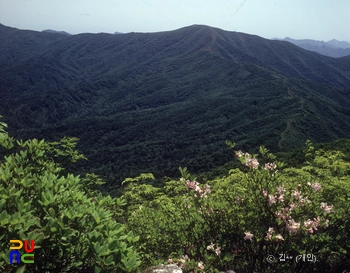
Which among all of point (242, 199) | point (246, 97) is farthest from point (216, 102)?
point (242, 199)

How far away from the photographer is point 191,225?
650cm

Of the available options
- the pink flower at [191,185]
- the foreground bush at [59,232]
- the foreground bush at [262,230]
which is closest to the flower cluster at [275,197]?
the foreground bush at [262,230]

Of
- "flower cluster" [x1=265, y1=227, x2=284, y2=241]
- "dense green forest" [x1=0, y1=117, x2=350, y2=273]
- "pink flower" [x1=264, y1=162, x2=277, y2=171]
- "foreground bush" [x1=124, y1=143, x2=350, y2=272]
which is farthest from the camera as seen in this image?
"pink flower" [x1=264, y1=162, x2=277, y2=171]

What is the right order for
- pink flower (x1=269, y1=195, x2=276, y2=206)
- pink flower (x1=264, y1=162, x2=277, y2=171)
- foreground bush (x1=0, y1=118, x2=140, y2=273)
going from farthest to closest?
pink flower (x1=264, y1=162, x2=277, y2=171) < pink flower (x1=269, y1=195, x2=276, y2=206) < foreground bush (x1=0, y1=118, x2=140, y2=273)

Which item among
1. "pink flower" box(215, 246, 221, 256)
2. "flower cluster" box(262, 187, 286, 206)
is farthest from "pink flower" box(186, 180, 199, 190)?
"flower cluster" box(262, 187, 286, 206)

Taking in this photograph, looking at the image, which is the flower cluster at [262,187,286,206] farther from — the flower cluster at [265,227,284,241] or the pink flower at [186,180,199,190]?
the pink flower at [186,180,199,190]

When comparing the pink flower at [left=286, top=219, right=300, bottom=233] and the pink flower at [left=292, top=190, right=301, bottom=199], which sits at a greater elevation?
the pink flower at [left=292, top=190, right=301, bottom=199]

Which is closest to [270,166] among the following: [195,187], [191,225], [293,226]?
[293,226]

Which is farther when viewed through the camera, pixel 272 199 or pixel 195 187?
pixel 195 187

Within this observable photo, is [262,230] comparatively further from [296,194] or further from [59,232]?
[59,232]

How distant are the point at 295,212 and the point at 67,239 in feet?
14.3

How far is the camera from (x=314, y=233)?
5.95 metres

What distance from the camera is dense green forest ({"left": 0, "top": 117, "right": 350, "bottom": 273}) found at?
3510 millimetres

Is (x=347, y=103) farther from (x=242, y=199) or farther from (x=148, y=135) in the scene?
(x=242, y=199)
